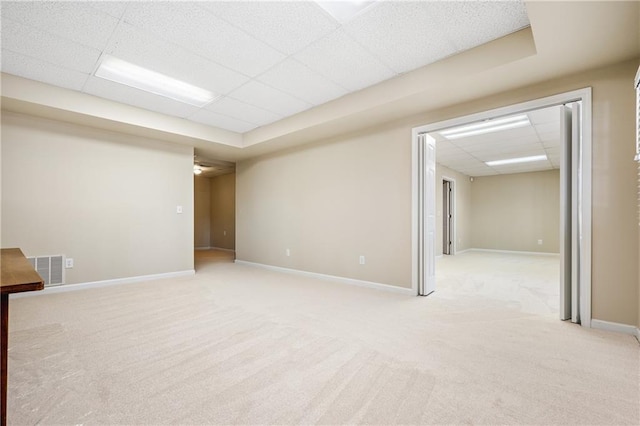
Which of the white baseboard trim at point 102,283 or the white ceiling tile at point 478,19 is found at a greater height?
the white ceiling tile at point 478,19

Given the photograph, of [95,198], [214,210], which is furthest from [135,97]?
[214,210]

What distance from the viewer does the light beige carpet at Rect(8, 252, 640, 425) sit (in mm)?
1506

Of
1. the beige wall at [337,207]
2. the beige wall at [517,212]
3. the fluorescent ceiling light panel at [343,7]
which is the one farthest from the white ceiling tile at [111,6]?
the beige wall at [517,212]

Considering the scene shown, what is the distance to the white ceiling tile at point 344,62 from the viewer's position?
262 centimetres

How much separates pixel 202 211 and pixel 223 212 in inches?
37.4

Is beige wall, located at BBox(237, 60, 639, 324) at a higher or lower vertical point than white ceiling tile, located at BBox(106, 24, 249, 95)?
lower

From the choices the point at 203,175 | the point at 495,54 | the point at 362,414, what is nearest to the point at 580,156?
the point at 495,54

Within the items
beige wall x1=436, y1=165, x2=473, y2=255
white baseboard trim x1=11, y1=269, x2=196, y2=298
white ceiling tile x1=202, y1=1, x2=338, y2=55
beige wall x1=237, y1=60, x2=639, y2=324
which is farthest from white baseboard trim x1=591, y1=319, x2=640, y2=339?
white baseboard trim x1=11, y1=269, x2=196, y2=298

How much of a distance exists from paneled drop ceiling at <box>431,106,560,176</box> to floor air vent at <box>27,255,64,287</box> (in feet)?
19.2

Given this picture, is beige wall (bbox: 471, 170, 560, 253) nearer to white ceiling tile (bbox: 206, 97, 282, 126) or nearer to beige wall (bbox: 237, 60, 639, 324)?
beige wall (bbox: 237, 60, 639, 324)

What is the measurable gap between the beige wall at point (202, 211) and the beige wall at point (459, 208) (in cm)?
724

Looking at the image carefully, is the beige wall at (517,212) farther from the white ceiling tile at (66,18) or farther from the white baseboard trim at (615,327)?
the white ceiling tile at (66,18)

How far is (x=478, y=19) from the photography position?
2.29 m

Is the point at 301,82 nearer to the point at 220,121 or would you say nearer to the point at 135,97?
the point at 220,121
